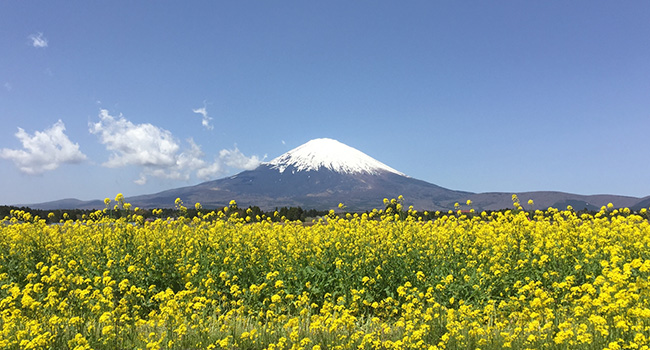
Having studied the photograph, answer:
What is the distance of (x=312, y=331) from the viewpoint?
5406 mm

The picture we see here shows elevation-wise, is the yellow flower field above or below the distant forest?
below

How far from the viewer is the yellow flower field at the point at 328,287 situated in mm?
4926

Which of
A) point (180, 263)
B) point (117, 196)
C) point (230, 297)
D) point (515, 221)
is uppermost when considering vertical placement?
point (117, 196)

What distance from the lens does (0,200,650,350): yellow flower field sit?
493 cm

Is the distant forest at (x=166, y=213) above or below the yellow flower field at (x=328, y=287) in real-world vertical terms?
above

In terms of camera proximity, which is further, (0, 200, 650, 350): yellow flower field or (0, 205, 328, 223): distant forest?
(0, 205, 328, 223): distant forest

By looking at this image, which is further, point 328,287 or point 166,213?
point 166,213

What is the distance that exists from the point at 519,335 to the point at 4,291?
387 inches

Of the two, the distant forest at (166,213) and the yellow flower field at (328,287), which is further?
the distant forest at (166,213)

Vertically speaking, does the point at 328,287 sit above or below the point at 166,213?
below

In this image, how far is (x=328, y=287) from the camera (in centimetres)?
763

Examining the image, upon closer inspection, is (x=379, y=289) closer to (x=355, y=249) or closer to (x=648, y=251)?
(x=355, y=249)

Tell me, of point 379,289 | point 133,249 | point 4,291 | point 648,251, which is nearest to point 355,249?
point 379,289

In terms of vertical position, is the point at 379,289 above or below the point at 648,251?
below
